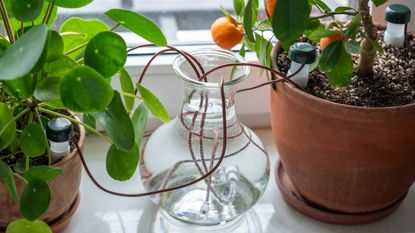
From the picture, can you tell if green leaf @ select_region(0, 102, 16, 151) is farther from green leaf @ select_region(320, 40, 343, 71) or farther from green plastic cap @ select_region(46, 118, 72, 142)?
green leaf @ select_region(320, 40, 343, 71)

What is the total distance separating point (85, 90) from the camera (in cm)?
64

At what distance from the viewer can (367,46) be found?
924 mm

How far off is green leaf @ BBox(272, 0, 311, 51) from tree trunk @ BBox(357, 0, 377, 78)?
0.56 feet

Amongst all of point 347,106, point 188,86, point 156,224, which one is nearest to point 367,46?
point 347,106

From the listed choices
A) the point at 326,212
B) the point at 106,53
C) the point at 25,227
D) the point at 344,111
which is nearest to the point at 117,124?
the point at 106,53

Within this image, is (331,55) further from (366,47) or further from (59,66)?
(59,66)

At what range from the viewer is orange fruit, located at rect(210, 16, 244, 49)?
2.98 ft

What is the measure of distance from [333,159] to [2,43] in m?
0.42

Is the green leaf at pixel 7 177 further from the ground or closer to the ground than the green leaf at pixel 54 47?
closer to the ground

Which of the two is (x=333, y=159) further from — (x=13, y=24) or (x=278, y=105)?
(x=13, y=24)

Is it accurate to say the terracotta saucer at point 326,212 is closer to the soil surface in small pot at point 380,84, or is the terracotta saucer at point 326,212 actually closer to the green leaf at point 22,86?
the soil surface in small pot at point 380,84

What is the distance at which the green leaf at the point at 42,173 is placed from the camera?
0.76 meters

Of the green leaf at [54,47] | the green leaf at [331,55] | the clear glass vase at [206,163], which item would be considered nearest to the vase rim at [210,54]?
the clear glass vase at [206,163]

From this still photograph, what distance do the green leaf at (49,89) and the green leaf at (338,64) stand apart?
1.02ft
